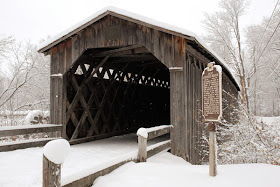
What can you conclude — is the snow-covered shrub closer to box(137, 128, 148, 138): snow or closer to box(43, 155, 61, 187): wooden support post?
box(137, 128, 148, 138): snow

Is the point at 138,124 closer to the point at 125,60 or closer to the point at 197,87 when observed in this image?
the point at 125,60

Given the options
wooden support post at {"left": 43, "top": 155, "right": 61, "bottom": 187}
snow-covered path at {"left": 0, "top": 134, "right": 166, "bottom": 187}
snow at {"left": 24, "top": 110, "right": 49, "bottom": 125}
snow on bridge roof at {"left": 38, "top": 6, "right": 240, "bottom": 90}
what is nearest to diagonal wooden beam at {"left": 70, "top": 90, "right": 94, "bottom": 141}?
snow-covered path at {"left": 0, "top": 134, "right": 166, "bottom": 187}

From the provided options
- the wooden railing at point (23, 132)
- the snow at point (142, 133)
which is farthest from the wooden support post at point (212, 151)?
the wooden railing at point (23, 132)

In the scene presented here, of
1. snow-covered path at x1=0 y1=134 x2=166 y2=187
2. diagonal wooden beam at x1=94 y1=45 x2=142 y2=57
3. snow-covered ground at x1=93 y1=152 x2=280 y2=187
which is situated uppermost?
diagonal wooden beam at x1=94 y1=45 x2=142 y2=57

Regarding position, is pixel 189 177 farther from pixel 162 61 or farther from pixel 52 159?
pixel 162 61

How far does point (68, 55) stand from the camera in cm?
819

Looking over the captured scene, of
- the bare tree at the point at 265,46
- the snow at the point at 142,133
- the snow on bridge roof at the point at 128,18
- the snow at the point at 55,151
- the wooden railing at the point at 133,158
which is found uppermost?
the bare tree at the point at 265,46

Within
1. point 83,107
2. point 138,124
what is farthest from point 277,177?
point 138,124

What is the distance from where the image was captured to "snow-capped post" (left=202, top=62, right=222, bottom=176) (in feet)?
13.5

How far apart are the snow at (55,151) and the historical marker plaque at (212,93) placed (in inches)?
97.9

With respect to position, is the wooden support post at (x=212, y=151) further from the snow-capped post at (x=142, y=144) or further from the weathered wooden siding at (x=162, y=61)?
the weathered wooden siding at (x=162, y=61)

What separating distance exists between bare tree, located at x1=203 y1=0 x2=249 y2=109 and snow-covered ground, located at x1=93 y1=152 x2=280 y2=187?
20465 millimetres

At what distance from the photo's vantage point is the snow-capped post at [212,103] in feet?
13.5

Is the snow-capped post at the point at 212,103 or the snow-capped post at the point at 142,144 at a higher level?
the snow-capped post at the point at 212,103
